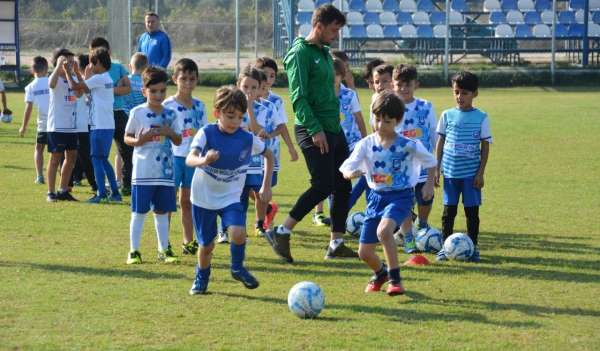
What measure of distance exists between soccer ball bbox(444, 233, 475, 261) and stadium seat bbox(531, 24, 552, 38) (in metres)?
26.7

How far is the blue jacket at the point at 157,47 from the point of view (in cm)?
1500

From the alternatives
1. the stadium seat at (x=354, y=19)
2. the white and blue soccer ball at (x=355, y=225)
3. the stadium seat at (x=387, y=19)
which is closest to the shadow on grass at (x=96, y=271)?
the white and blue soccer ball at (x=355, y=225)

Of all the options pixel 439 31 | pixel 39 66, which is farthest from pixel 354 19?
pixel 39 66

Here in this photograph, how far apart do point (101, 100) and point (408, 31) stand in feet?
77.1

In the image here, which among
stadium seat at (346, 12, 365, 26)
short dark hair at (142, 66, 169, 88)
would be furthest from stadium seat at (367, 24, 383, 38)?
short dark hair at (142, 66, 169, 88)

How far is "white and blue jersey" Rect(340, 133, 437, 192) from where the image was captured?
723 cm

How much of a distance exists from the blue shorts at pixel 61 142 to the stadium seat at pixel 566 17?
86.1 feet

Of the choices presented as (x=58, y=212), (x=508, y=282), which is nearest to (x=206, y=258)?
(x=508, y=282)

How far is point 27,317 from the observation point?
655cm

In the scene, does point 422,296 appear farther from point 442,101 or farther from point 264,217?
point 442,101

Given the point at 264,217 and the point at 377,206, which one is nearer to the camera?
the point at 377,206

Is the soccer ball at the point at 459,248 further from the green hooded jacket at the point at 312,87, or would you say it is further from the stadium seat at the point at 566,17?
the stadium seat at the point at 566,17

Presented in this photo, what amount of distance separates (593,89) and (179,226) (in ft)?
75.8

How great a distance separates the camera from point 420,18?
114 ft
